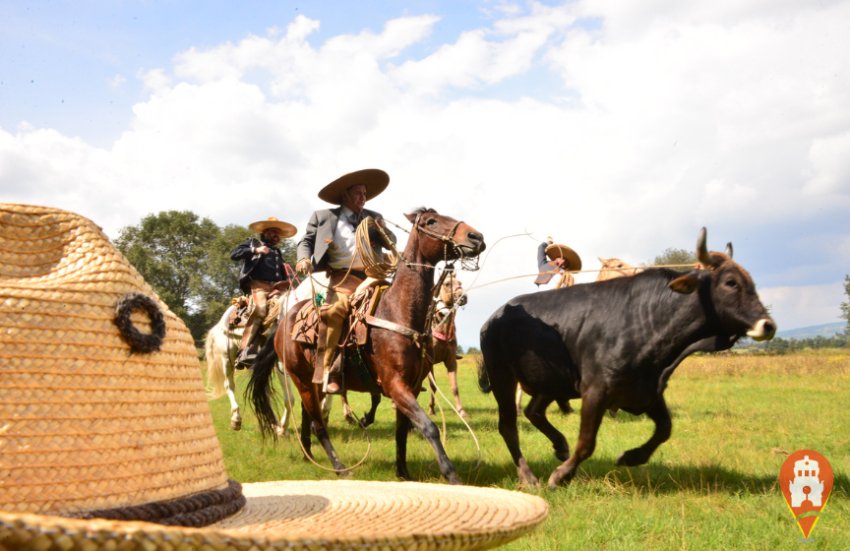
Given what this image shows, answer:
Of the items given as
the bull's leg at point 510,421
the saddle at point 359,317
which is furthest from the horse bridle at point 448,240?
the bull's leg at point 510,421

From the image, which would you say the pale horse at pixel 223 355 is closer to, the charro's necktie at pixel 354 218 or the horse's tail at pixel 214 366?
the horse's tail at pixel 214 366

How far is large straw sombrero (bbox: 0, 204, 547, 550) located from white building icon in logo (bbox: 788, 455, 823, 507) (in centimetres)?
495

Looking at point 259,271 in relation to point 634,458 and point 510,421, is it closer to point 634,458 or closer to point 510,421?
point 510,421

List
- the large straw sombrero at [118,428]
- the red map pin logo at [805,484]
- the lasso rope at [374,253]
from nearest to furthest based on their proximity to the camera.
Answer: the large straw sombrero at [118,428], the red map pin logo at [805,484], the lasso rope at [374,253]

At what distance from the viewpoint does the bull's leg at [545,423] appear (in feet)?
28.3

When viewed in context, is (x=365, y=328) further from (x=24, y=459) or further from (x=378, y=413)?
(x=378, y=413)

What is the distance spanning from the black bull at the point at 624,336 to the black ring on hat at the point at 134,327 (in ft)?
20.1

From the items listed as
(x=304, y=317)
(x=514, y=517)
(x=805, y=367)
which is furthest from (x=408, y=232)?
(x=805, y=367)

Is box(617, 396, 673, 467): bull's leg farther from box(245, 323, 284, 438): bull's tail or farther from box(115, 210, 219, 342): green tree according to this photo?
box(115, 210, 219, 342): green tree

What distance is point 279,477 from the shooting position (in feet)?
29.3

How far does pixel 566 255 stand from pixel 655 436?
348 centimetres

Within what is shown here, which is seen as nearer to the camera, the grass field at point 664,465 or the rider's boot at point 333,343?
the grass field at point 664,465

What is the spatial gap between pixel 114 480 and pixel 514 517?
1049 millimetres

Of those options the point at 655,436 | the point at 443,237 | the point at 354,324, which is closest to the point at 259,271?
the point at 354,324
